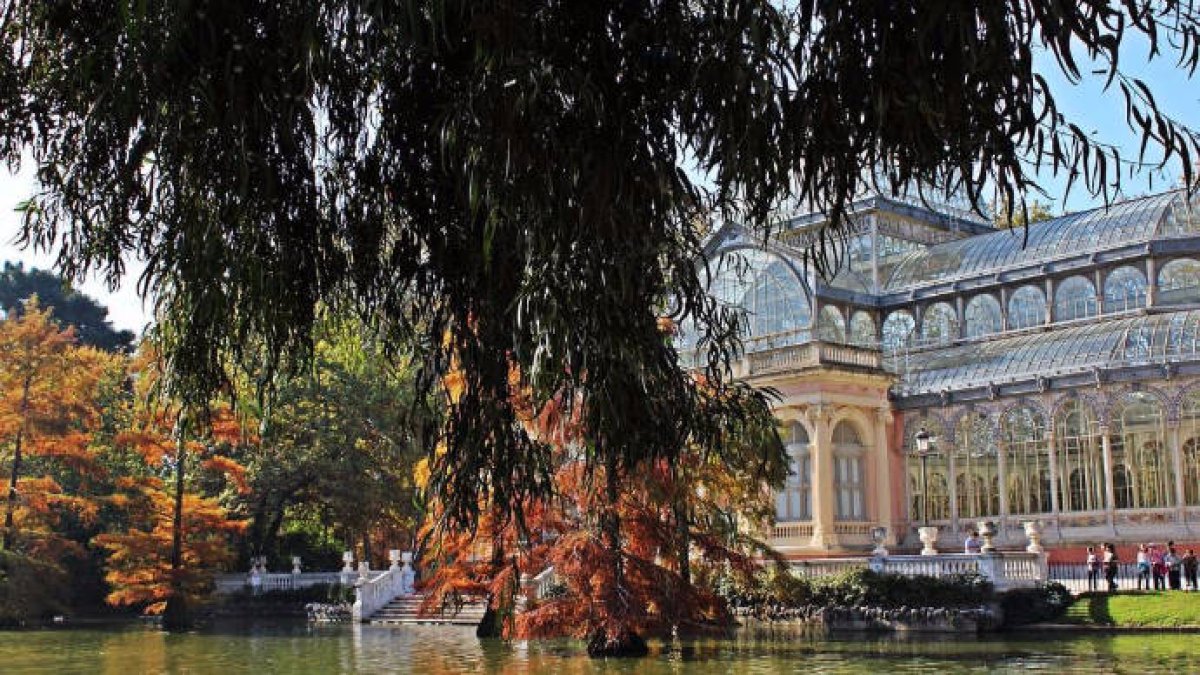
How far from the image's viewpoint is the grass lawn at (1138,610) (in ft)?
73.2

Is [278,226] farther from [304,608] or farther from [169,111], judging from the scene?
[304,608]

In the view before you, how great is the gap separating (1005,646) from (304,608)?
2291 centimetres

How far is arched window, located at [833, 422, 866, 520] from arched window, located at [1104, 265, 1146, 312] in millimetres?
7114

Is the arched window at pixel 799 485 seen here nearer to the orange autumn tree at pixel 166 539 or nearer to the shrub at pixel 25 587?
the orange autumn tree at pixel 166 539

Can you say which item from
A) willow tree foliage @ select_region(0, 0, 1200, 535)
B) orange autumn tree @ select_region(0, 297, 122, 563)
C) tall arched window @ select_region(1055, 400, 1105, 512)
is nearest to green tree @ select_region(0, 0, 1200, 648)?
willow tree foliage @ select_region(0, 0, 1200, 535)

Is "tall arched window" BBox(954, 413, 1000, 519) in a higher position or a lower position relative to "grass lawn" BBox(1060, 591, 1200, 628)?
higher

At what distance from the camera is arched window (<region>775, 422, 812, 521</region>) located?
106 feet

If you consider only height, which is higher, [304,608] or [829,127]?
[829,127]

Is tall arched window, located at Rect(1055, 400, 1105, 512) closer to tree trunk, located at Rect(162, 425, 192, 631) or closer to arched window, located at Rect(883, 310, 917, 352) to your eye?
arched window, located at Rect(883, 310, 917, 352)

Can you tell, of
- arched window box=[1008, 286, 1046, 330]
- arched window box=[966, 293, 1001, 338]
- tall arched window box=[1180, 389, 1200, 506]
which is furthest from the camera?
arched window box=[966, 293, 1001, 338]

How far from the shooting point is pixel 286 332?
239 inches

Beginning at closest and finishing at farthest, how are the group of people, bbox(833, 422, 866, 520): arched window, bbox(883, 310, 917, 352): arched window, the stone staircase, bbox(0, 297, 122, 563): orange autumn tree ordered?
the group of people, the stone staircase, bbox(0, 297, 122, 563): orange autumn tree, bbox(833, 422, 866, 520): arched window, bbox(883, 310, 917, 352): arched window

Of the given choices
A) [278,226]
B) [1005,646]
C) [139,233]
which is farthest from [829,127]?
[1005,646]

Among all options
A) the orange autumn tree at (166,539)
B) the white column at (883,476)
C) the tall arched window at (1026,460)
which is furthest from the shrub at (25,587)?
the tall arched window at (1026,460)
